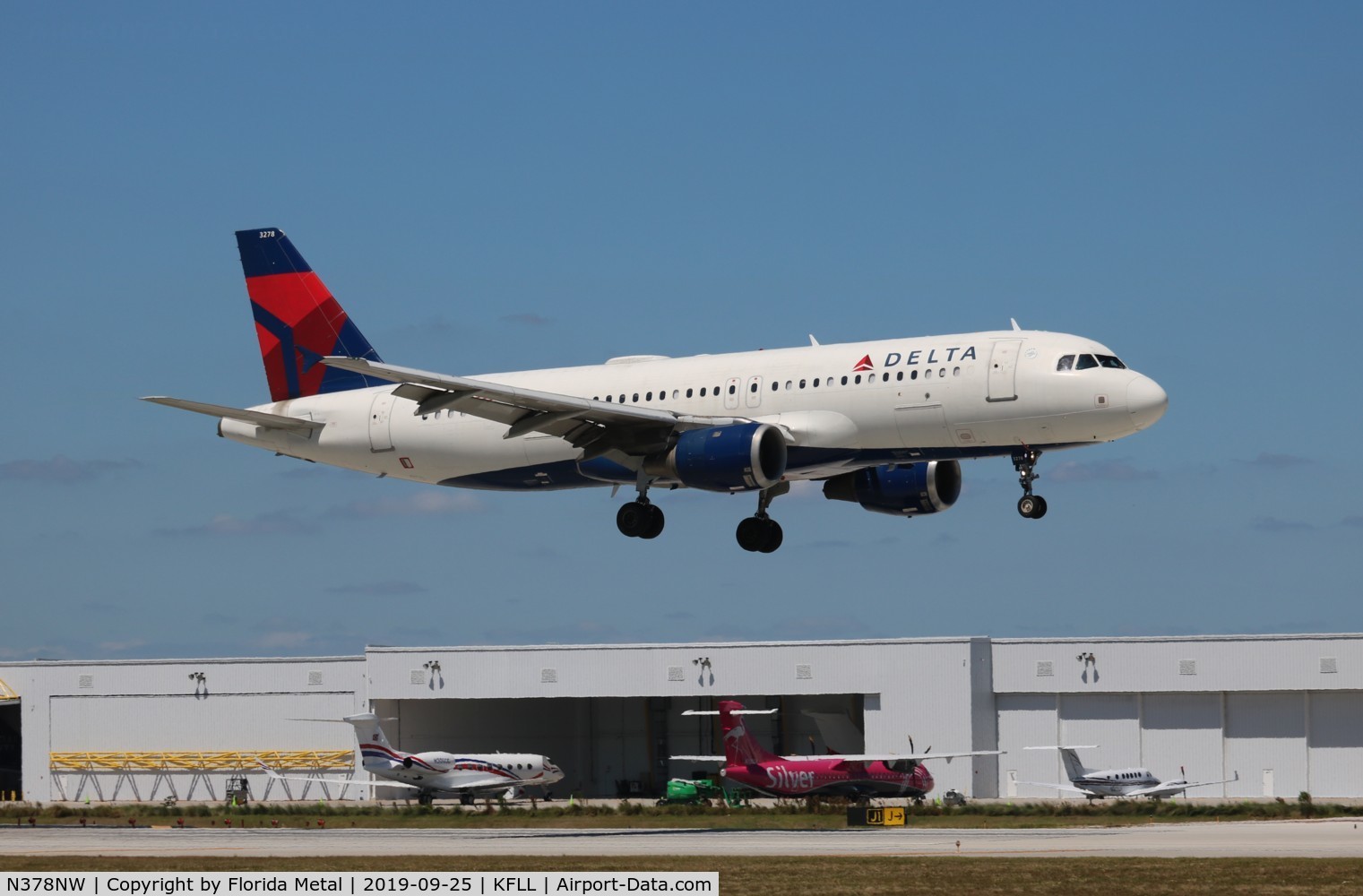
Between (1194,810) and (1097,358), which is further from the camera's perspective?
(1194,810)

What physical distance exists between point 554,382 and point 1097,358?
18014mm

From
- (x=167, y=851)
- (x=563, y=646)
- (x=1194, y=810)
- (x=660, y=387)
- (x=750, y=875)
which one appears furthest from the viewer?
(x=563, y=646)

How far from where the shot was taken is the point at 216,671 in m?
111

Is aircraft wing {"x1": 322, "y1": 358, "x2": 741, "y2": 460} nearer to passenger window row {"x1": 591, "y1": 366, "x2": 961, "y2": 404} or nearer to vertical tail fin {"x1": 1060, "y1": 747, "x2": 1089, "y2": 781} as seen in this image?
passenger window row {"x1": 591, "y1": 366, "x2": 961, "y2": 404}

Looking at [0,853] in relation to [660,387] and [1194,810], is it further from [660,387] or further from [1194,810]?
[1194,810]

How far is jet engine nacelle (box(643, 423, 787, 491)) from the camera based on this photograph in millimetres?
53031

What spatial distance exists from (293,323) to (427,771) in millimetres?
36555

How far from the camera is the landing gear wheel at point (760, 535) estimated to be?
60344 mm

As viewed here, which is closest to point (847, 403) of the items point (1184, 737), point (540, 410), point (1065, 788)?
point (540, 410)

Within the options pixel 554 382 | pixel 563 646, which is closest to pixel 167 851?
pixel 554 382

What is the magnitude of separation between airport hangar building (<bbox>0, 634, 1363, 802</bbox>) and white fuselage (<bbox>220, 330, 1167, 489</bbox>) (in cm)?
4105

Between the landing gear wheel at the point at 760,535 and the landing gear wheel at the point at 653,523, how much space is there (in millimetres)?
2764

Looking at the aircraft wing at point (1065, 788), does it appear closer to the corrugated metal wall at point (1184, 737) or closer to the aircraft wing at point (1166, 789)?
the aircraft wing at point (1166, 789)
